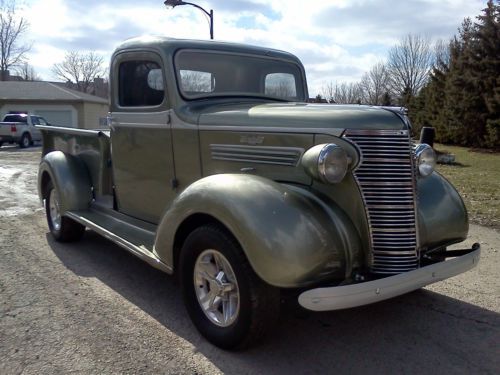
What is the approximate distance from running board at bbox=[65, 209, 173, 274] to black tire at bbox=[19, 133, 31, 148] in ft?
69.5

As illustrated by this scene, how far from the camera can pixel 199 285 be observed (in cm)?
345

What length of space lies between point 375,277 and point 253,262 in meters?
0.83

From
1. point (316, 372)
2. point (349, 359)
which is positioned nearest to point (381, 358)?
point (349, 359)

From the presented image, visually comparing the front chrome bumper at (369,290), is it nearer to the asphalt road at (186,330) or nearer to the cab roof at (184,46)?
the asphalt road at (186,330)

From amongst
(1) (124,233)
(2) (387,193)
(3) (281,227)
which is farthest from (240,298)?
(1) (124,233)

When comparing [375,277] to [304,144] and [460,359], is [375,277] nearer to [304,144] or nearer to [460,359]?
[460,359]

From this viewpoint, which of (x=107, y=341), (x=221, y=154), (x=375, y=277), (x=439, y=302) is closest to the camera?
(x=375, y=277)

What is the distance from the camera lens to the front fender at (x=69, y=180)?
17.9 ft

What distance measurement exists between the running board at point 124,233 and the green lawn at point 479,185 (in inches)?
196

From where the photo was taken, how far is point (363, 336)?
3.53 m

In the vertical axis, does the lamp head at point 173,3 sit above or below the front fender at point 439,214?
above

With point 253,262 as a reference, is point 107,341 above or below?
below

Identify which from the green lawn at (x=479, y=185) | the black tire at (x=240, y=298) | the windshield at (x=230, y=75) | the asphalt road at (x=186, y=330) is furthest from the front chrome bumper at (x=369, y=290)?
the green lawn at (x=479, y=185)

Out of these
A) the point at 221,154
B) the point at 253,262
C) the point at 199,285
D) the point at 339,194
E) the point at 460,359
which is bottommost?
the point at 460,359
